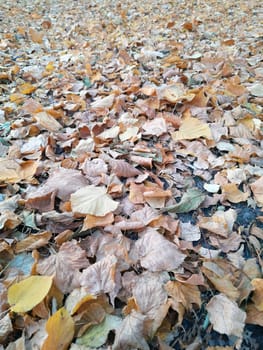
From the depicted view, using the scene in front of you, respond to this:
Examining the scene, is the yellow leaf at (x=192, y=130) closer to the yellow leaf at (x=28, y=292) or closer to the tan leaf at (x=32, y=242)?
the tan leaf at (x=32, y=242)

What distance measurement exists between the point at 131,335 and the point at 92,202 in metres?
0.42

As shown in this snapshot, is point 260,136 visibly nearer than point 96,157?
No

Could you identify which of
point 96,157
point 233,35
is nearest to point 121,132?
point 96,157

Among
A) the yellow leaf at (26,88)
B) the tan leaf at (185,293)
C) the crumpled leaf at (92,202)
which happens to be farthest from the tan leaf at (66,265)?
the yellow leaf at (26,88)

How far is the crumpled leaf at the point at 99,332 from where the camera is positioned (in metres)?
0.77

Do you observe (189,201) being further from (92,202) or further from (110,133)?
(110,133)

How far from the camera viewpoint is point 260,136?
54.8 inches

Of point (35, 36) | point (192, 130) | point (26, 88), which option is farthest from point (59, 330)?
point (35, 36)

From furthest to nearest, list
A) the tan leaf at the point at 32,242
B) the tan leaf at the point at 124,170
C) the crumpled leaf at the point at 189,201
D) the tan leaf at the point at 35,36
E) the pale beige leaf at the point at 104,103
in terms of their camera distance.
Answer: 1. the tan leaf at the point at 35,36
2. the pale beige leaf at the point at 104,103
3. the tan leaf at the point at 124,170
4. the crumpled leaf at the point at 189,201
5. the tan leaf at the point at 32,242

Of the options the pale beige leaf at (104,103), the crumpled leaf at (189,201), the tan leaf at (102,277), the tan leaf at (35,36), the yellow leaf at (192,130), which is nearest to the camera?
the tan leaf at (102,277)

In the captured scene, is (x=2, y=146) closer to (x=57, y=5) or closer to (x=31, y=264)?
(x=31, y=264)

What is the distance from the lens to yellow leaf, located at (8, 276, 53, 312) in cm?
81

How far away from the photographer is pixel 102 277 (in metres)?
0.87

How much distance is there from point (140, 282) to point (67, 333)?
0.21 m
